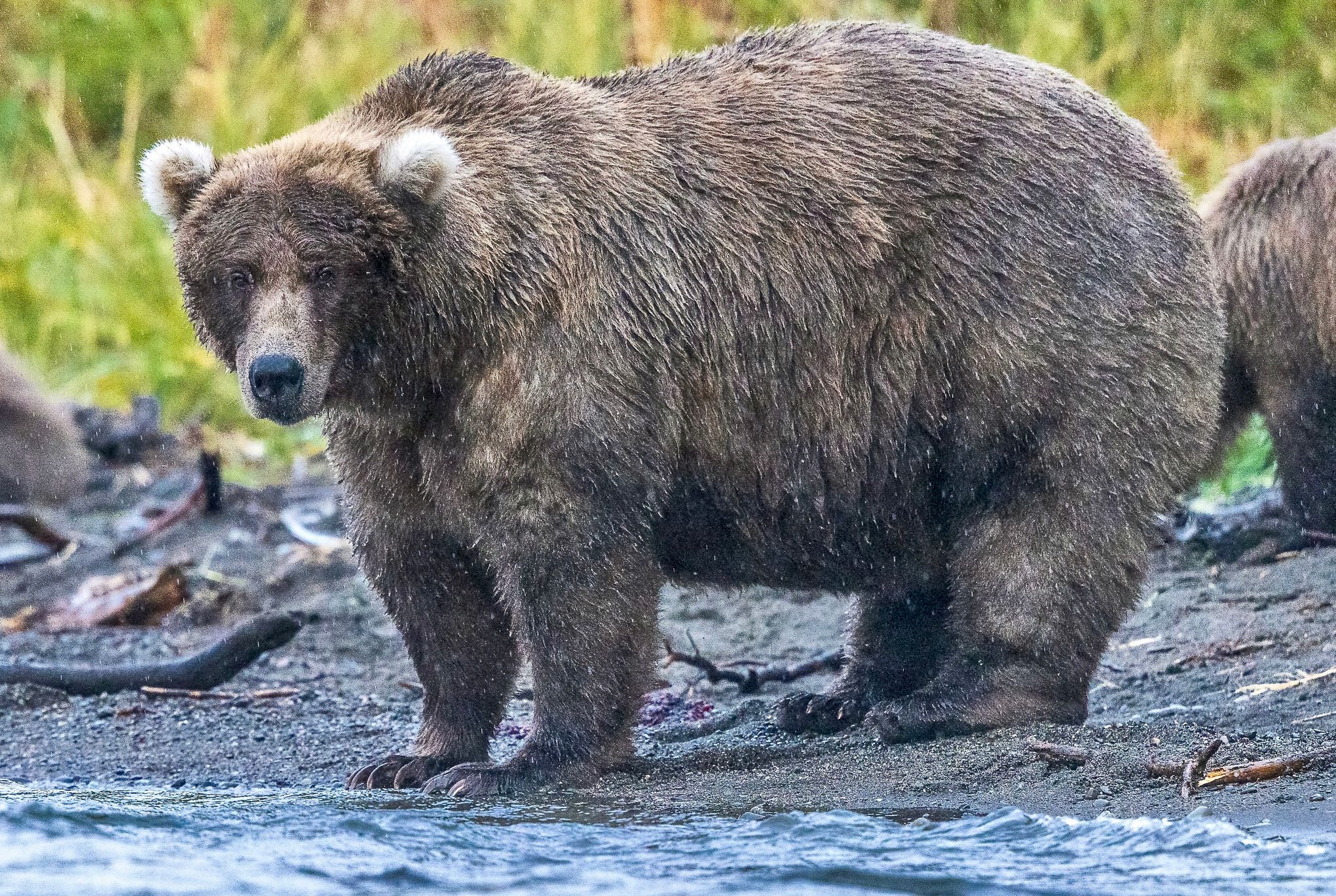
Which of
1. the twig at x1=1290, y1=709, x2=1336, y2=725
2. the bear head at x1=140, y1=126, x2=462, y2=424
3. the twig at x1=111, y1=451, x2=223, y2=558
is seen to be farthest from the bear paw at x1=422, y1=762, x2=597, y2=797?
the twig at x1=111, y1=451, x2=223, y2=558

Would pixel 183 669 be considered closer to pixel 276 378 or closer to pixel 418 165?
pixel 276 378

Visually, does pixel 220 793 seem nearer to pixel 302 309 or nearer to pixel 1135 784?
pixel 302 309

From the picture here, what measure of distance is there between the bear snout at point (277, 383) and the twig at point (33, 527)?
14.8 ft

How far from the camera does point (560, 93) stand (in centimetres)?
557

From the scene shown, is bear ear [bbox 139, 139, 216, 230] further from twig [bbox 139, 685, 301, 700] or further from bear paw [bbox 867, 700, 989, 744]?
bear paw [bbox 867, 700, 989, 744]

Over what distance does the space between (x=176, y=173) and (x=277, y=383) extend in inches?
27.6

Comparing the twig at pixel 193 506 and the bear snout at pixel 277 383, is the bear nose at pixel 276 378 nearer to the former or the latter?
the bear snout at pixel 277 383

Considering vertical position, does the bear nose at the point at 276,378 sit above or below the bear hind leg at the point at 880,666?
above

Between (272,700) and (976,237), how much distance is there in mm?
2988

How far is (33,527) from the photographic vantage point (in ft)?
30.3

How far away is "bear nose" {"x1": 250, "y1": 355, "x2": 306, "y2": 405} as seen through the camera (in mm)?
4871

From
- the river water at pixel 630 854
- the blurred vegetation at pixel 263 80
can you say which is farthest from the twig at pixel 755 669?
the blurred vegetation at pixel 263 80

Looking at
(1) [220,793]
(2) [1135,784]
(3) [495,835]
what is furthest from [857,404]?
(1) [220,793]

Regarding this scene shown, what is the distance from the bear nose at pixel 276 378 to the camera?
16.0 ft
